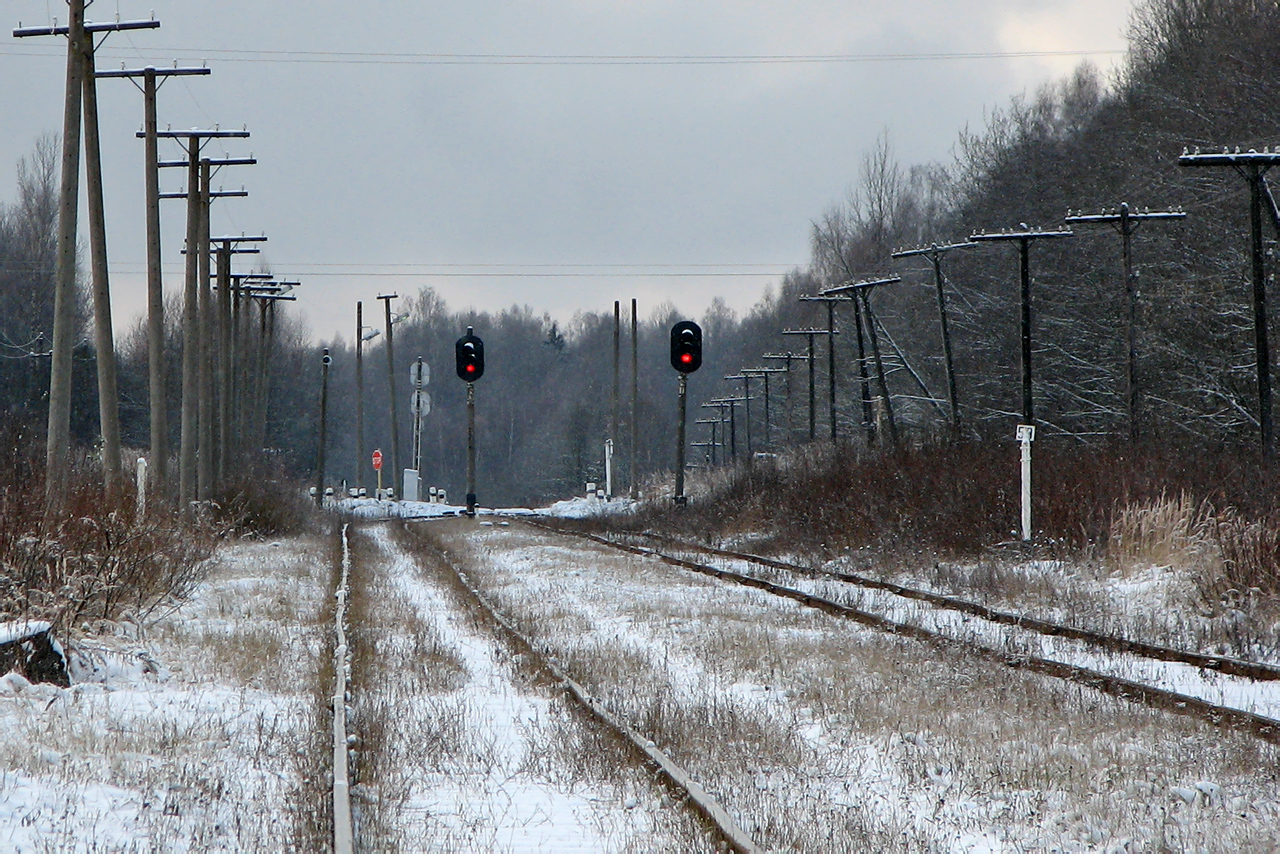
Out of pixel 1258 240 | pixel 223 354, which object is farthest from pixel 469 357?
pixel 1258 240

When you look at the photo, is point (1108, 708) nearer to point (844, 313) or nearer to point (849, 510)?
point (849, 510)

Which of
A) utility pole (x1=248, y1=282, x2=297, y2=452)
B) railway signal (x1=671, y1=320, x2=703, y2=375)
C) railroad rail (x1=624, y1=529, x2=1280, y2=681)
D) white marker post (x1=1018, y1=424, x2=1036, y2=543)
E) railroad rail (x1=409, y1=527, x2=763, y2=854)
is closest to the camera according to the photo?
railroad rail (x1=409, y1=527, x2=763, y2=854)

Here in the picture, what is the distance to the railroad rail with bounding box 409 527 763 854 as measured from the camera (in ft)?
17.6

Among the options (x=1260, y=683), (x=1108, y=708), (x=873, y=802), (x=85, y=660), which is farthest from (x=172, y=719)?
(x=1260, y=683)

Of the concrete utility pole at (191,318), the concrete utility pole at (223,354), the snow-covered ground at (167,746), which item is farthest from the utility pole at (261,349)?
the snow-covered ground at (167,746)

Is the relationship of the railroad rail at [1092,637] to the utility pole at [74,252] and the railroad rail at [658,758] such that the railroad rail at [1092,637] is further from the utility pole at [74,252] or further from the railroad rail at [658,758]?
the utility pole at [74,252]

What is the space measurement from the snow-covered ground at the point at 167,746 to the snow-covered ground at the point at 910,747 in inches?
80.9

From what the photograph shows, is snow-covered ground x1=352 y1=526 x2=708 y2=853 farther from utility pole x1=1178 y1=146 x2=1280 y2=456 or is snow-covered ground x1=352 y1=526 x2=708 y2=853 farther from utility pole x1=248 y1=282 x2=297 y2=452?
utility pole x1=248 y1=282 x2=297 y2=452

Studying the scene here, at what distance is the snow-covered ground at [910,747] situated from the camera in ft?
18.6

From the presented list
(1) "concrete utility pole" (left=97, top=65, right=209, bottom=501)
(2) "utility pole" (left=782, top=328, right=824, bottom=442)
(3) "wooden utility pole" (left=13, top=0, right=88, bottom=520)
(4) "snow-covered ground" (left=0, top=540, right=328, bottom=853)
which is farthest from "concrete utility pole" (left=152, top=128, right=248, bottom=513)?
(2) "utility pole" (left=782, top=328, right=824, bottom=442)

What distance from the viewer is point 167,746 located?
741cm

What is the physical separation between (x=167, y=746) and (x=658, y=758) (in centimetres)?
286

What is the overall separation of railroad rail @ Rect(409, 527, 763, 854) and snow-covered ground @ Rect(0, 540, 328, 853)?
1.68m

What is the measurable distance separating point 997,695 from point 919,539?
11681 millimetres
